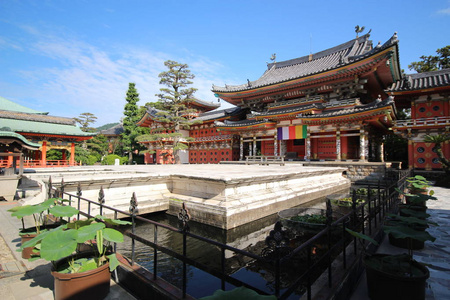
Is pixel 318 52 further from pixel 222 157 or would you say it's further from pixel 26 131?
pixel 26 131

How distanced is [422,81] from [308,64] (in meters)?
10.7

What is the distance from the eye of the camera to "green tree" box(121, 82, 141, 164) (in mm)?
35438

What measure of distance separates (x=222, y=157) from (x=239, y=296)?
2640 centimetres

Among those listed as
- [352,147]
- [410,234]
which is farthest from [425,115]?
[410,234]

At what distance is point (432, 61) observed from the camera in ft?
96.9

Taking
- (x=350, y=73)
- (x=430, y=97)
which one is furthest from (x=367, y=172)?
(x=430, y=97)

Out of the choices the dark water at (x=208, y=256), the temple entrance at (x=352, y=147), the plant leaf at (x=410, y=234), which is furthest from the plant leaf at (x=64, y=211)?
the temple entrance at (x=352, y=147)

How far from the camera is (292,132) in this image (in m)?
21.2

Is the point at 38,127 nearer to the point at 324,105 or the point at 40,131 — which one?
the point at 40,131

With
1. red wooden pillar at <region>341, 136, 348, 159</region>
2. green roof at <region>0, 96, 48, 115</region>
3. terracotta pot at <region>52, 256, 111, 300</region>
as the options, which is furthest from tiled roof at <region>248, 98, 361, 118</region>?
green roof at <region>0, 96, 48, 115</region>

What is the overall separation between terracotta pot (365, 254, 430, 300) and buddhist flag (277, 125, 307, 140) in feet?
61.7

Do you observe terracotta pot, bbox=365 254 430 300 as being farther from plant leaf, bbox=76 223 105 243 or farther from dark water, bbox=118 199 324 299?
plant leaf, bbox=76 223 105 243

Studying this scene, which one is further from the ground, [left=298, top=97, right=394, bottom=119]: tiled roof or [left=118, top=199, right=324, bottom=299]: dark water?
[left=298, top=97, right=394, bottom=119]: tiled roof

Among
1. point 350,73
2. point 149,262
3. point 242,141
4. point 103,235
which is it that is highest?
point 350,73
